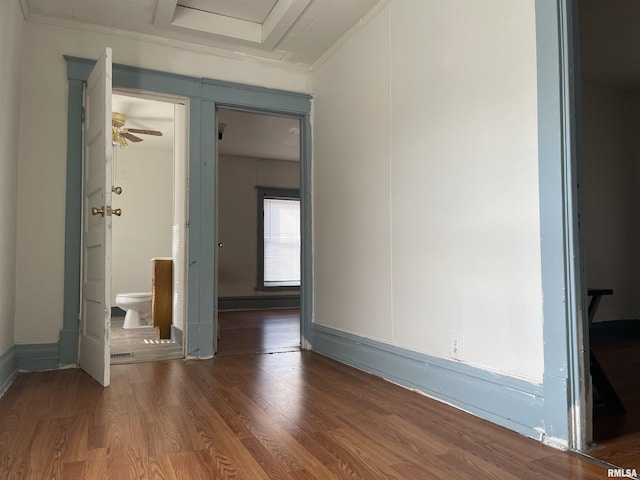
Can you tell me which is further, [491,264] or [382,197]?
[382,197]

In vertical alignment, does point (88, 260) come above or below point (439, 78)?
below

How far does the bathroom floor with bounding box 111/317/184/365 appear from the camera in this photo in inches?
133

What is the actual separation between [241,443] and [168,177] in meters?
5.54

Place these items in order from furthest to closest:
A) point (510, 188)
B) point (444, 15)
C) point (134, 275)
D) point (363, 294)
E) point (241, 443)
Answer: point (134, 275) → point (363, 294) → point (444, 15) → point (510, 188) → point (241, 443)

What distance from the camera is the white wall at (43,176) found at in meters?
2.99

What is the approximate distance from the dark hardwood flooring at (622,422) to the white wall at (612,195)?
1.15m

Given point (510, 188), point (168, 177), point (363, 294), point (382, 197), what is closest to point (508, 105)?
point (510, 188)

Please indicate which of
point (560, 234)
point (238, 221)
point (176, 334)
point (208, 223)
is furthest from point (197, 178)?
point (238, 221)

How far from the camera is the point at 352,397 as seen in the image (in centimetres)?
238

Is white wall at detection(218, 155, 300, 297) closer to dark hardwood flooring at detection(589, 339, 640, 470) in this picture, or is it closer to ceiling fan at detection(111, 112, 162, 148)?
ceiling fan at detection(111, 112, 162, 148)

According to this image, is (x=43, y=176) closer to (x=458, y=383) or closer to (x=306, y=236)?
(x=306, y=236)

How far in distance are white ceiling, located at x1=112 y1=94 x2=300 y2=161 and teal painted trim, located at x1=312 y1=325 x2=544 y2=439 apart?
234 cm

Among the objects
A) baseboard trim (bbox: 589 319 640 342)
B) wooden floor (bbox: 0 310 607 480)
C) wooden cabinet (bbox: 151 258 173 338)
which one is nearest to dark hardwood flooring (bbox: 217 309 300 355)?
wooden cabinet (bbox: 151 258 173 338)

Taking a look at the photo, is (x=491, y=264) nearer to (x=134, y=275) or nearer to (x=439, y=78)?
(x=439, y=78)
